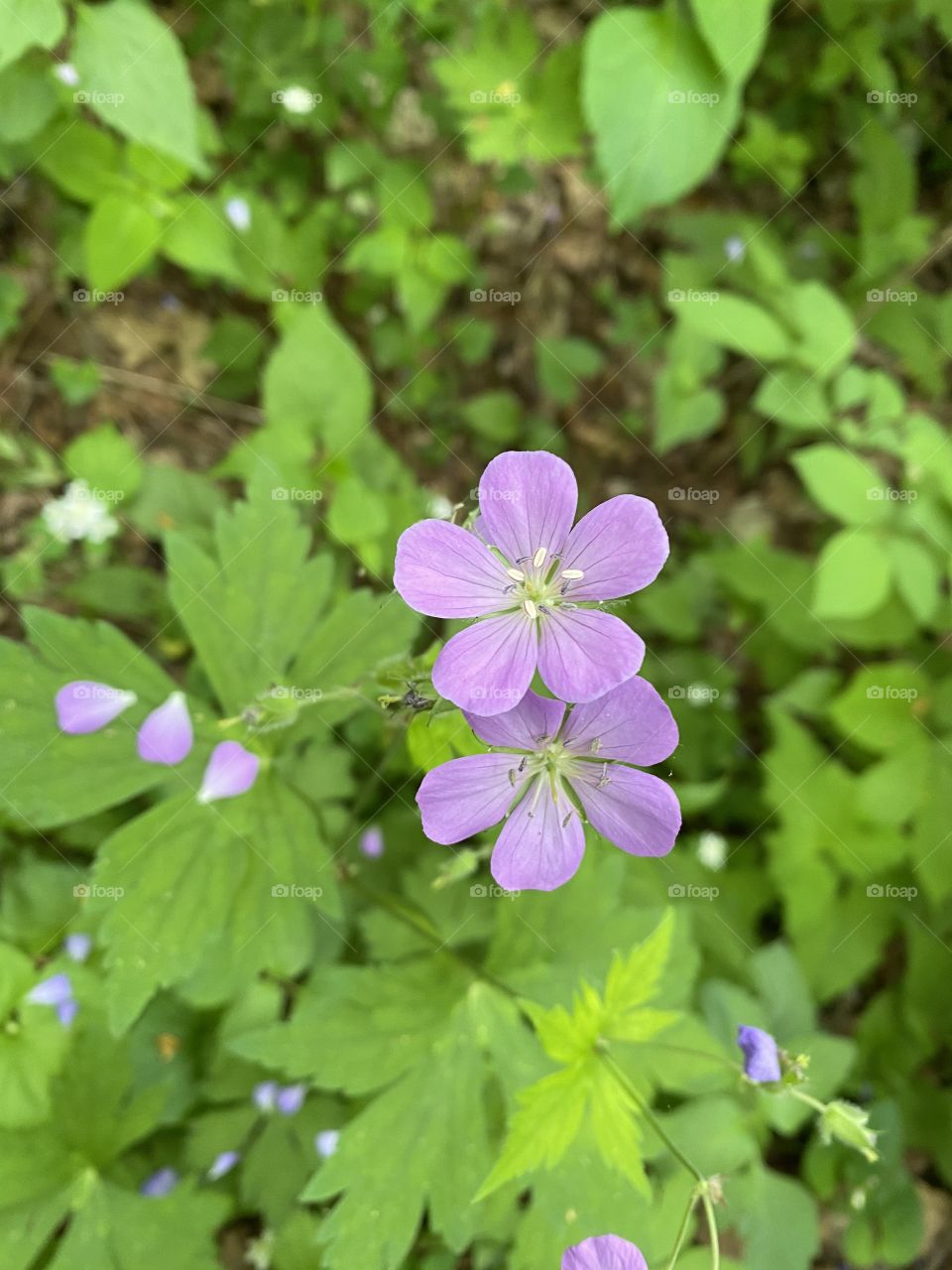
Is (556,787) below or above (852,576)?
above

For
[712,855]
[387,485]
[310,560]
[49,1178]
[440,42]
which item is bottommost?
[712,855]

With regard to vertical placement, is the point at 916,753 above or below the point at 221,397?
below

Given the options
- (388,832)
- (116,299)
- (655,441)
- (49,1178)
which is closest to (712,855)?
(388,832)

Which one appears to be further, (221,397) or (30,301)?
(221,397)

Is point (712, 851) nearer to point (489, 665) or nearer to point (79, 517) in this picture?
point (489, 665)

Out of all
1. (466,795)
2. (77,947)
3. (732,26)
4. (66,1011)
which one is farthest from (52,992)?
(732,26)

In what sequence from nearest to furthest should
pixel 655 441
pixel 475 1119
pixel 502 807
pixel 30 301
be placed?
pixel 502 807 → pixel 475 1119 → pixel 30 301 → pixel 655 441

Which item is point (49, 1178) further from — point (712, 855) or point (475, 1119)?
point (712, 855)
